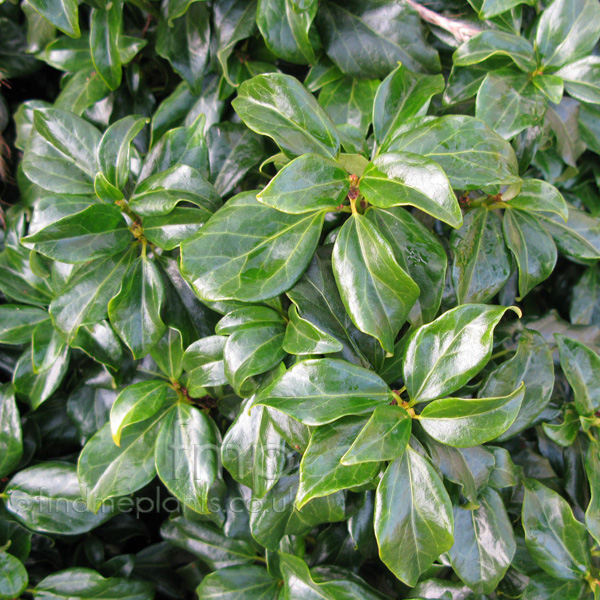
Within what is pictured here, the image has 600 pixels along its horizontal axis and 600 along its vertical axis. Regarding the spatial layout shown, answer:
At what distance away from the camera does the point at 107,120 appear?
1.14 metres

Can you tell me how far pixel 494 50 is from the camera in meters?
0.88

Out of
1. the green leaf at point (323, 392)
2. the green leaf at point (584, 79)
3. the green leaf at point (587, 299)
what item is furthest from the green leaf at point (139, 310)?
the green leaf at point (587, 299)

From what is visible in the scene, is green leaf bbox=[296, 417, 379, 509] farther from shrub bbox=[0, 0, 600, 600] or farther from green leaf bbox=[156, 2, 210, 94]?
green leaf bbox=[156, 2, 210, 94]

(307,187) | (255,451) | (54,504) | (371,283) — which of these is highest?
(307,187)

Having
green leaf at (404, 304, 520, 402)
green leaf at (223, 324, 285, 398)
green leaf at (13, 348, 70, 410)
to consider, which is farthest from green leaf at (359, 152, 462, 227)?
green leaf at (13, 348, 70, 410)

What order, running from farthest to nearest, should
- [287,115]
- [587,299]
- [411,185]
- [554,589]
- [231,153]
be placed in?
[587,299] → [231,153] → [554,589] → [287,115] → [411,185]

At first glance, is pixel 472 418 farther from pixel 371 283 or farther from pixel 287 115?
pixel 287 115

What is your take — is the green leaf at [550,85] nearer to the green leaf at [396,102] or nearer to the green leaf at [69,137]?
the green leaf at [396,102]

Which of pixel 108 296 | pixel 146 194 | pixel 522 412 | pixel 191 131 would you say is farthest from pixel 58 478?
pixel 522 412

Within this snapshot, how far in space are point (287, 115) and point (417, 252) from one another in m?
0.28

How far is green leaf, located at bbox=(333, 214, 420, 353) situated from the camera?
2.20 feet

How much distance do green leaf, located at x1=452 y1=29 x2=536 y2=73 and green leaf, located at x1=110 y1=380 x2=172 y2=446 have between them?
761mm

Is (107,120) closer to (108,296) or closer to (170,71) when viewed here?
(170,71)

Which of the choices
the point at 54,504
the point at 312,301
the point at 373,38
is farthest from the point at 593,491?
the point at 54,504
